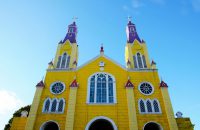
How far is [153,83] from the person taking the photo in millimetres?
25969

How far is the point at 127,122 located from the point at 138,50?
44.1ft

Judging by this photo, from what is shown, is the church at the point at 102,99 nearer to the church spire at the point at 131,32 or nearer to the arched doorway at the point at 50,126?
the arched doorway at the point at 50,126

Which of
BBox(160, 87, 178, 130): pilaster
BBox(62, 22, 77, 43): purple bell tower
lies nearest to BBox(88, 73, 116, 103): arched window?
BBox(160, 87, 178, 130): pilaster

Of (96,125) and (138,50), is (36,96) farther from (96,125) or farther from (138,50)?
(138,50)

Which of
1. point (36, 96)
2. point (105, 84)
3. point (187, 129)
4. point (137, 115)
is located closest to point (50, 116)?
point (36, 96)

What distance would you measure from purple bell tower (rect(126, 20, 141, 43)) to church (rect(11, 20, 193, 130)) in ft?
16.5

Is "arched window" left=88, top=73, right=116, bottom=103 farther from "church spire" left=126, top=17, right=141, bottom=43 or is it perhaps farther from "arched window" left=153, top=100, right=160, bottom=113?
"church spire" left=126, top=17, right=141, bottom=43

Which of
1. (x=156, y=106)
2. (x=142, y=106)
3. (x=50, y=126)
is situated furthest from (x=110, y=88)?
(x=50, y=126)

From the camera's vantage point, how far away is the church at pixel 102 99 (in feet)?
73.9

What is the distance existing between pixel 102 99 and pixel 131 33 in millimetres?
16346

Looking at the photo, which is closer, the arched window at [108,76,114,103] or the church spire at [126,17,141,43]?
the arched window at [108,76,114,103]

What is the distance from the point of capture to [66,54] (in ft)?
102

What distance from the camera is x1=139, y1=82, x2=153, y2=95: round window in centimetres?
2508

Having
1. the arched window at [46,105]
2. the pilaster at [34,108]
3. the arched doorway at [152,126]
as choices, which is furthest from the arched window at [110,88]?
the pilaster at [34,108]
